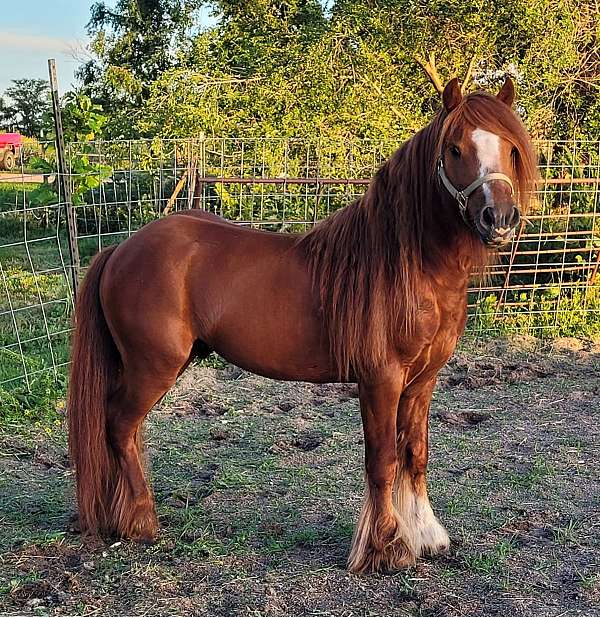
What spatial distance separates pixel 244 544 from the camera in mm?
3010

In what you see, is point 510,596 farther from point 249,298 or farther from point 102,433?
point 102,433

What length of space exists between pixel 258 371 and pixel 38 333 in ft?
13.0

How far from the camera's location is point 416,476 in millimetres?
2971

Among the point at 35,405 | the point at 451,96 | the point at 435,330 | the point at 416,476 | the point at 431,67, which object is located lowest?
the point at 35,405

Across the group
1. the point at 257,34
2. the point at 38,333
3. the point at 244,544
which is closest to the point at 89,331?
the point at 244,544

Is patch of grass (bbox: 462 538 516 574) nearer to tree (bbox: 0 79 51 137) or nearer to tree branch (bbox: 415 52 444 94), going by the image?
tree branch (bbox: 415 52 444 94)

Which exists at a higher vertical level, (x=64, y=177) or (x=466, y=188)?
(x=64, y=177)

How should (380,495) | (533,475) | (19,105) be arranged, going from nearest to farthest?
(380,495), (533,475), (19,105)

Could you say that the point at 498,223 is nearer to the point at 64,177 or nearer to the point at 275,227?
the point at 64,177

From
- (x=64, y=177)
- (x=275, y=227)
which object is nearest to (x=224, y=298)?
(x=64, y=177)

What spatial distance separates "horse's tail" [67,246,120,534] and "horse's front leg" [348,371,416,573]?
115 centimetres

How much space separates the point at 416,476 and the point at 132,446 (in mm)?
1273

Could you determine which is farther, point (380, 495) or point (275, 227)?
point (275, 227)

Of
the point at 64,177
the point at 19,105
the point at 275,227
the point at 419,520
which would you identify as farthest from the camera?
the point at 19,105
